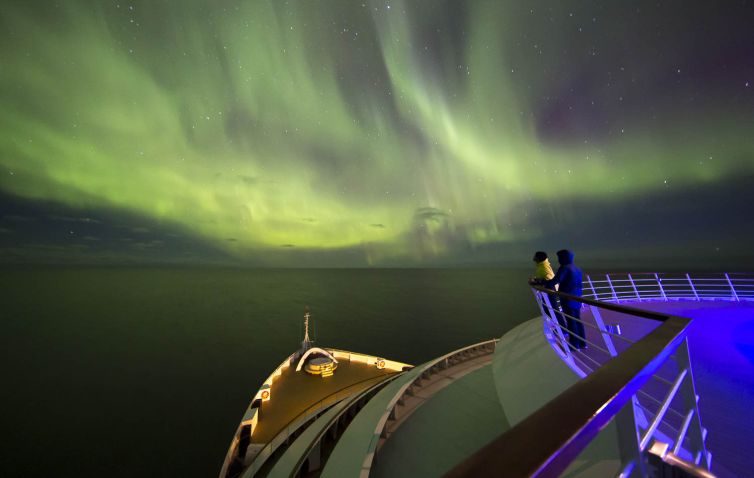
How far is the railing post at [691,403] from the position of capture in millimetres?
1759

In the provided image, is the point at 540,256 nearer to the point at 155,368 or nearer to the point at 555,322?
the point at 555,322

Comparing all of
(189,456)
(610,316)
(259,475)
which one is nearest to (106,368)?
(189,456)

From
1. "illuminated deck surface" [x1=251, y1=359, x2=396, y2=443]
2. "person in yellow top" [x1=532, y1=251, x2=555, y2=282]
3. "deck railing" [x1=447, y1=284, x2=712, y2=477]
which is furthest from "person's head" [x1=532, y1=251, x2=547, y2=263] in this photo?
"illuminated deck surface" [x1=251, y1=359, x2=396, y2=443]

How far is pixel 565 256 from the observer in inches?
189

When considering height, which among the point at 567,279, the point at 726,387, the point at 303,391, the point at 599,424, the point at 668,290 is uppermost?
the point at 567,279

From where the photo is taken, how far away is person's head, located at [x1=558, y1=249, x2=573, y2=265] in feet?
15.4

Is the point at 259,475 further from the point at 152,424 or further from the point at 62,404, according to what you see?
the point at 62,404

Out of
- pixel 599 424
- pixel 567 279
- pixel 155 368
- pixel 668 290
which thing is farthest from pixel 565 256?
pixel 155 368

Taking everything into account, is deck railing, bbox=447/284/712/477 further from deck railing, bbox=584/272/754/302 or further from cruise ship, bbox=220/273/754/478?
deck railing, bbox=584/272/754/302

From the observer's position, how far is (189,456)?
14734 mm

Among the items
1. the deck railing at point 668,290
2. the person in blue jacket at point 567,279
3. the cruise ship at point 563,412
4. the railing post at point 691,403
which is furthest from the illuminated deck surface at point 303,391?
the railing post at point 691,403

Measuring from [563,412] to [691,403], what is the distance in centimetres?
182

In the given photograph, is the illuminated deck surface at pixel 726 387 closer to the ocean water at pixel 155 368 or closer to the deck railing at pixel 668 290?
the deck railing at pixel 668 290

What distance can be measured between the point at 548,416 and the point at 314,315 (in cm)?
5554
